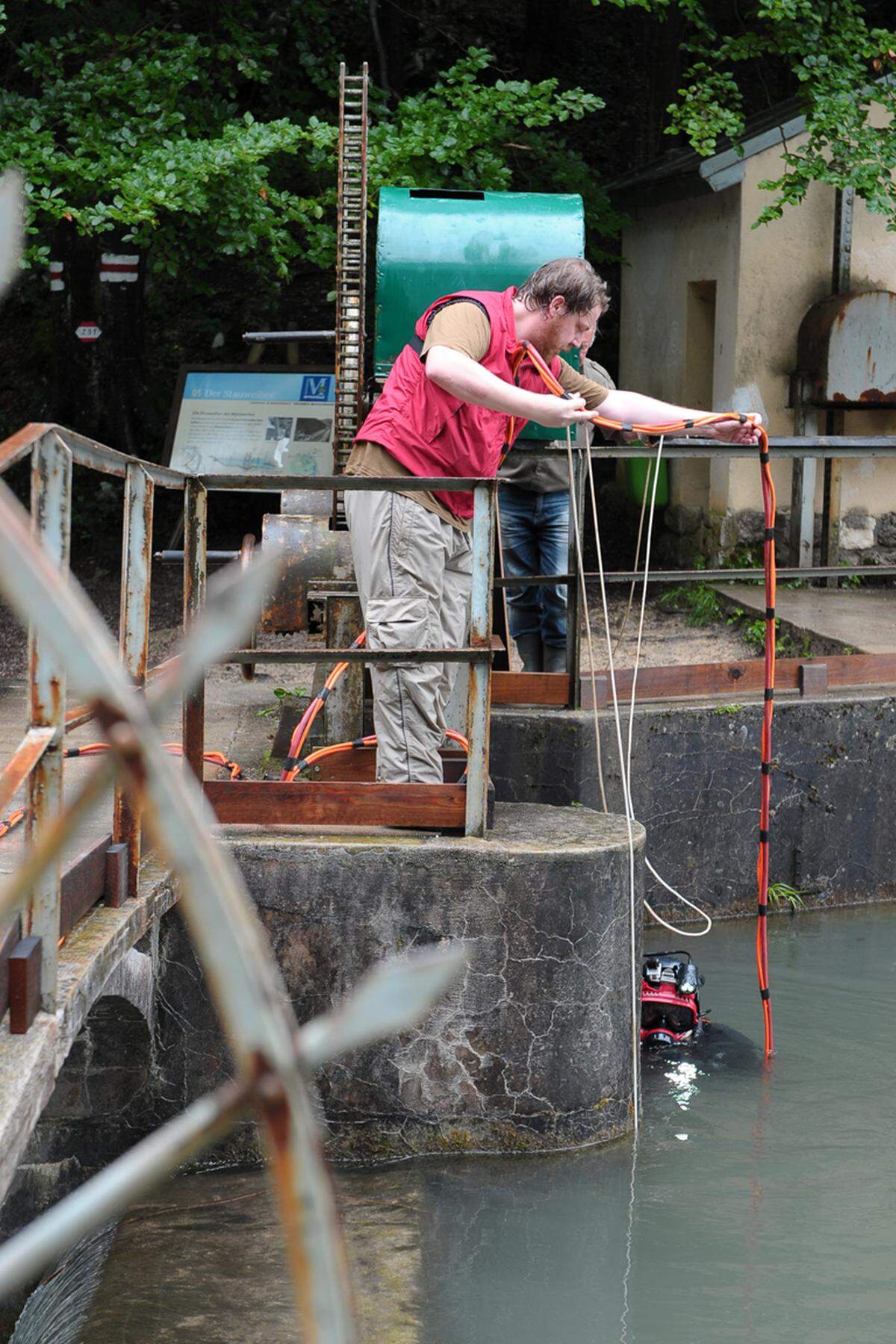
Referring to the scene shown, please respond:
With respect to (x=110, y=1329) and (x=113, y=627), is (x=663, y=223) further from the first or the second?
(x=110, y=1329)

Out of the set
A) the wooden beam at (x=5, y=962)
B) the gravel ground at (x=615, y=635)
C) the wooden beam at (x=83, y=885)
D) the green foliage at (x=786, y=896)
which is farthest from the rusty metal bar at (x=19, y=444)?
the gravel ground at (x=615, y=635)

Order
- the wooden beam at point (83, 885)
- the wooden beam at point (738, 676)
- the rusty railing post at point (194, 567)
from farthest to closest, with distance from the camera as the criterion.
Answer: the wooden beam at point (738, 676), the rusty railing post at point (194, 567), the wooden beam at point (83, 885)

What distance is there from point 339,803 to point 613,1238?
1310 mm

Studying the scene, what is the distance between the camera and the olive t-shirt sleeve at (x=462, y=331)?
393cm

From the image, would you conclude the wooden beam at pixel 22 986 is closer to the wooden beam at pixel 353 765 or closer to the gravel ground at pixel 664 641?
the wooden beam at pixel 353 765

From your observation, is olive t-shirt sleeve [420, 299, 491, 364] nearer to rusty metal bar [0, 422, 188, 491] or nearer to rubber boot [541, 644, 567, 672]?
rusty metal bar [0, 422, 188, 491]

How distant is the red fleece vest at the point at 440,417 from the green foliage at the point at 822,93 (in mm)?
5032

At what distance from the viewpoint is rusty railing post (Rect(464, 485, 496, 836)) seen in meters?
3.96

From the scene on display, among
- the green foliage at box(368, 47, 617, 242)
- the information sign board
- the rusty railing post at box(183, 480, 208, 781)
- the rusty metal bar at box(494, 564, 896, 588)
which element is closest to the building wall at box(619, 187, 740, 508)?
the green foliage at box(368, 47, 617, 242)

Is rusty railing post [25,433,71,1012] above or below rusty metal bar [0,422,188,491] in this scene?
below

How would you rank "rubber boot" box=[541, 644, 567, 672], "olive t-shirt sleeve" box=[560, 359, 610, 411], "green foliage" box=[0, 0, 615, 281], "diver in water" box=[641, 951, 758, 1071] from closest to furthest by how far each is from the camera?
"olive t-shirt sleeve" box=[560, 359, 610, 411] → "diver in water" box=[641, 951, 758, 1071] → "rubber boot" box=[541, 644, 567, 672] → "green foliage" box=[0, 0, 615, 281]

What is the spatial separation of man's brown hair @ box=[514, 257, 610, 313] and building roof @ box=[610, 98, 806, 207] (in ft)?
20.0

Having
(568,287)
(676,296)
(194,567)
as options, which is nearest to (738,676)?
(568,287)

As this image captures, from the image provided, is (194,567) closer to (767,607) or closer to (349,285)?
(349,285)
